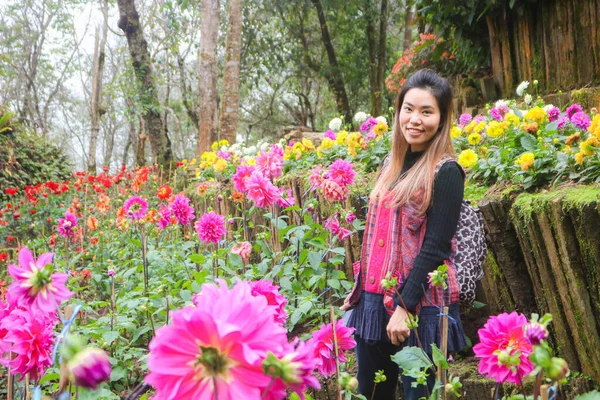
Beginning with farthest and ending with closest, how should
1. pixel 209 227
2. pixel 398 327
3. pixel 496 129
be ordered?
pixel 496 129 → pixel 209 227 → pixel 398 327

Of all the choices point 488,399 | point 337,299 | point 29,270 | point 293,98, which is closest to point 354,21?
point 293,98

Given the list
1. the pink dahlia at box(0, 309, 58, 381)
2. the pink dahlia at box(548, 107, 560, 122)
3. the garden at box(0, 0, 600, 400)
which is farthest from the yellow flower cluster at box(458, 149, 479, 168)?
the pink dahlia at box(0, 309, 58, 381)

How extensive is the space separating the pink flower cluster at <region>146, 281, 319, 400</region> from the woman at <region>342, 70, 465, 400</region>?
3.72ft

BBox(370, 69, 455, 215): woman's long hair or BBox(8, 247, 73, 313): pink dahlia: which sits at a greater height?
BBox(370, 69, 455, 215): woman's long hair

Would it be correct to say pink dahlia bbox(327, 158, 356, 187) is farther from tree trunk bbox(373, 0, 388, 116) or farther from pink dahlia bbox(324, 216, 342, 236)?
tree trunk bbox(373, 0, 388, 116)

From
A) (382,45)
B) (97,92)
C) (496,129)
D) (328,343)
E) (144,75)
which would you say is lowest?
(328,343)

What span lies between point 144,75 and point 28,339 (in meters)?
9.30

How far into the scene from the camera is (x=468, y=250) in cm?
167

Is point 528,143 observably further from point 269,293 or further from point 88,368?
point 88,368

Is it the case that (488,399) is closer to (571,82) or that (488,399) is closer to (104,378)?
(104,378)

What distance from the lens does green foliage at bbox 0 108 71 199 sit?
10.1m

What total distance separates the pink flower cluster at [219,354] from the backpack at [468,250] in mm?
1213

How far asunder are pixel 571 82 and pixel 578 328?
3274 millimetres

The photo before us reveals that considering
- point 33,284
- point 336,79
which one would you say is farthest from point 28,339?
point 336,79
